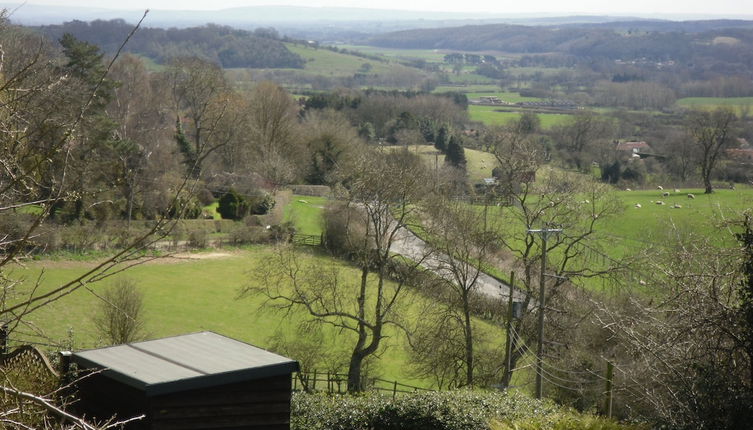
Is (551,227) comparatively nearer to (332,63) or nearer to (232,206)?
(232,206)

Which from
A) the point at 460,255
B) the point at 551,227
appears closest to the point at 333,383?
the point at 460,255

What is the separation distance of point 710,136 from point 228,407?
4927cm

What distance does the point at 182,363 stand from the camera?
31.7 feet

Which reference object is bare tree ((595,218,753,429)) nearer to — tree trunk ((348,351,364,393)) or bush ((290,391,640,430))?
bush ((290,391,640,430))

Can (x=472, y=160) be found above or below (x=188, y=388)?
below

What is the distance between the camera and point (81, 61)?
3759cm

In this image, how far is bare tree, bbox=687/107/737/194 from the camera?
50.8m

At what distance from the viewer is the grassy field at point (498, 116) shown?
92.3 meters

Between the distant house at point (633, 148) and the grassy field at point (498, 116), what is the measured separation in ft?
39.2

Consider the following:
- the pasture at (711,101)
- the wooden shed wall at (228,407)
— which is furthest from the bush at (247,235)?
the pasture at (711,101)

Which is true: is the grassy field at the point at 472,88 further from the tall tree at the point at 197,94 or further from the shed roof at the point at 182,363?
the shed roof at the point at 182,363

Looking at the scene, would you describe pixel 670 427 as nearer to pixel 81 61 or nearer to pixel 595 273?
pixel 595 273

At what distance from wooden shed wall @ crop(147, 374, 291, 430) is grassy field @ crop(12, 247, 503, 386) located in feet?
40.8

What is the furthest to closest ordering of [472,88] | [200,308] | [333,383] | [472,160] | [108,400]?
[472,88]
[472,160]
[200,308]
[333,383]
[108,400]
